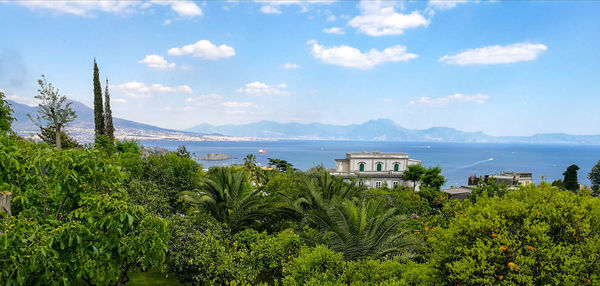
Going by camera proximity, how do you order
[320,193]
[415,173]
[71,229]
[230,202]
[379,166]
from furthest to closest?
[379,166], [415,173], [320,193], [230,202], [71,229]

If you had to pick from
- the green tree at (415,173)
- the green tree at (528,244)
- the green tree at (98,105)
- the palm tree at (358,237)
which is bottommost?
A: the green tree at (415,173)

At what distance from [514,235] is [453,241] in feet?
3.23

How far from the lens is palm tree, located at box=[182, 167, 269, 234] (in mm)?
11992

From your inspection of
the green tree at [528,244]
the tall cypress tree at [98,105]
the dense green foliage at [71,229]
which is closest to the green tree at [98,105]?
the tall cypress tree at [98,105]

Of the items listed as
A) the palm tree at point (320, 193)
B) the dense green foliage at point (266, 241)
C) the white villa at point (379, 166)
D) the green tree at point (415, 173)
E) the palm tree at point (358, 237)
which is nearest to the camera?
the dense green foliage at point (266, 241)

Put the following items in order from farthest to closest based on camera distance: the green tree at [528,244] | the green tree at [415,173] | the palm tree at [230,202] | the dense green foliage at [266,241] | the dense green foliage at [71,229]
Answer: the green tree at [415,173] < the palm tree at [230,202] < the green tree at [528,244] < the dense green foliage at [266,241] < the dense green foliage at [71,229]

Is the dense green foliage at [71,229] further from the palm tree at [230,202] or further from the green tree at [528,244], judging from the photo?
the palm tree at [230,202]

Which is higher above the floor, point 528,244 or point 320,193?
point 528,244

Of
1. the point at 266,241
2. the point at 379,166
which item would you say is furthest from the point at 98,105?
the point at 379,166

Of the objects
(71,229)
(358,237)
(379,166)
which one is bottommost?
(379,166)

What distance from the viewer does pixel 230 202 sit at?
1237 cm

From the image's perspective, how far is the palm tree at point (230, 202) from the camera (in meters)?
12.0

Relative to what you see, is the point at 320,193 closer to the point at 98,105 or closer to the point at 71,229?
the point at 71,229

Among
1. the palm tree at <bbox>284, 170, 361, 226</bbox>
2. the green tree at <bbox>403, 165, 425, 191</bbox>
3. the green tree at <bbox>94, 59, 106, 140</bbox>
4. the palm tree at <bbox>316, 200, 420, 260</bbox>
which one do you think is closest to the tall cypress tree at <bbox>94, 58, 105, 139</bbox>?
the green tree at <bbox>94, 59, 106, 140</bbox>
